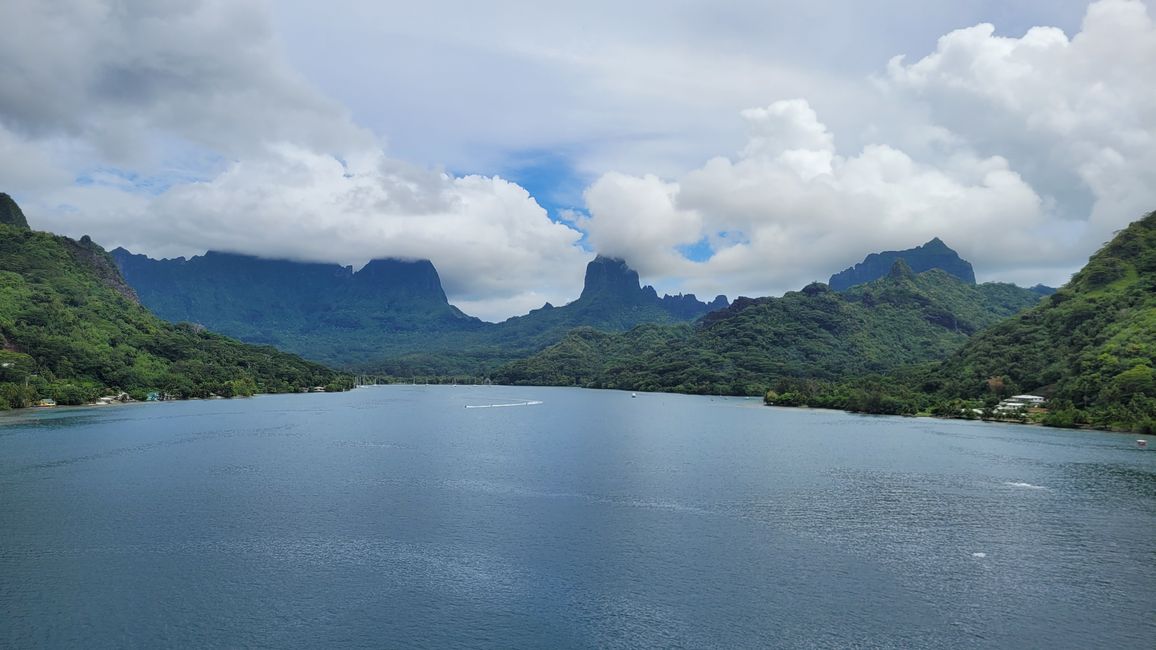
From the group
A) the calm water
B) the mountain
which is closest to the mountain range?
the calm water

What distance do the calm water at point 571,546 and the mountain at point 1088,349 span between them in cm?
3601

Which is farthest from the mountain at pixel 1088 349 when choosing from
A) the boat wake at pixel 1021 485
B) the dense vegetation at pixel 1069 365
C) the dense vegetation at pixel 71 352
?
the dense vegetation at pixel 71 352

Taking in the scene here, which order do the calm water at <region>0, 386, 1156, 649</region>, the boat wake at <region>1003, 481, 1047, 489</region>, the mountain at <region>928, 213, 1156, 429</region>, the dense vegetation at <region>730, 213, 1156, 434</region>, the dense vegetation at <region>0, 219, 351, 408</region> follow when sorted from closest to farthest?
1. the calm water at <region>0, 386, 1156, 649</region>
2. the boat wake at <region>1003, 481, 1047, 489</region>
3. the mountain at <region>928, 213, 1156, 429</region>
4. the dense vegetation at <region>730, 213, 1156, 434</region>
5. the dense vegetation at <region>0, 219, 351, 408</region>

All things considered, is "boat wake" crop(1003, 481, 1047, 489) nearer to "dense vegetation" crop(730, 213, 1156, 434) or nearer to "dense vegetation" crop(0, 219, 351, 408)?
"dense vegetation" crop(730, 213, 1156, 434)

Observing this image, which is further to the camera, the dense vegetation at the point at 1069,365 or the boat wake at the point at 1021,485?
the dense vegetation at the point at 1069,365

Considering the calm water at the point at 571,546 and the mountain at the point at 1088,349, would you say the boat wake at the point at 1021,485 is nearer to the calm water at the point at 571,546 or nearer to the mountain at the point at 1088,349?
the calm water at the point at 571,546

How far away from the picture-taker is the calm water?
1361 inches

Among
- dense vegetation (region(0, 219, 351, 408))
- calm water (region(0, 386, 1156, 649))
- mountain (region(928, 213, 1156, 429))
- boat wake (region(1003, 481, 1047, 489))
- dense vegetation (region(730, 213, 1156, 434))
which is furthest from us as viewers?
dense vegetation (region(0, 219, 351, 408))

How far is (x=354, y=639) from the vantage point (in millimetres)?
32938

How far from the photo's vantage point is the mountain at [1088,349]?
119562mm

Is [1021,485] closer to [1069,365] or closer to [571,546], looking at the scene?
[571,546]

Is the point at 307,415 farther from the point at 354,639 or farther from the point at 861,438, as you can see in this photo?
the point at 354,639

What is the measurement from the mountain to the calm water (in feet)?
118

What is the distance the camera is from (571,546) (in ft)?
157
